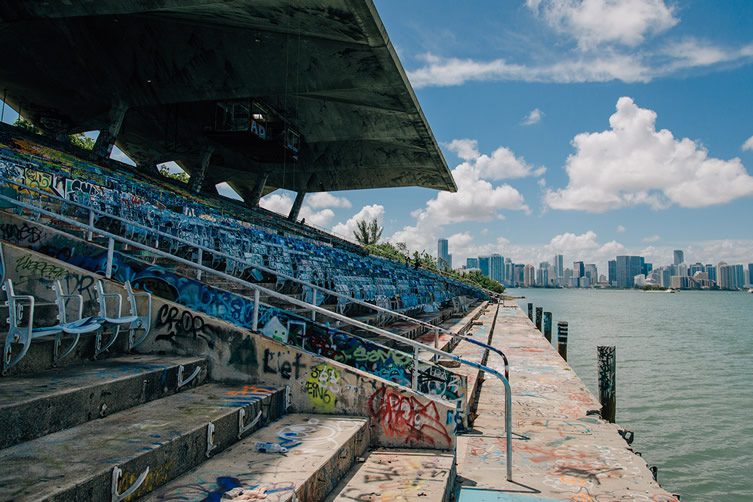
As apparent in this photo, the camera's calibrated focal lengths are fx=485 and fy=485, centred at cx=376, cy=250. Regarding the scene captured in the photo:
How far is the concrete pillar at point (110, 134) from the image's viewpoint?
25417 millimetres

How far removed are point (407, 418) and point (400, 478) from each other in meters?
0.92

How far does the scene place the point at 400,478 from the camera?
4.50m

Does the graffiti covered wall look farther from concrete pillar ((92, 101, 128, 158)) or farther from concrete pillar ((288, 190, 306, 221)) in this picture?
concrete pillar ((288, 190, 306, 221))

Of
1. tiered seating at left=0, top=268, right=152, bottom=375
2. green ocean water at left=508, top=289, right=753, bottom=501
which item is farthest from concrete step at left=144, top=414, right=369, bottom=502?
green ocean water at left=508, top=289, right=753, bottom=501

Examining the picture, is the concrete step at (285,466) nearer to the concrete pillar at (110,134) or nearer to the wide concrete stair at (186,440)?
the wide concrete stair at (186,440)

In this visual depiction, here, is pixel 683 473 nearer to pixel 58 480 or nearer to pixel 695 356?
pixel 58 480

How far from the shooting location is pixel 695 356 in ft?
80.8

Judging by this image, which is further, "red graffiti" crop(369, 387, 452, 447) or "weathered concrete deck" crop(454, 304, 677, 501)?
"weathered concrete deck" crop(454, 304, 677, 501)

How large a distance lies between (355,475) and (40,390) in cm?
272

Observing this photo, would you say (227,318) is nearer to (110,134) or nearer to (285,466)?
(285,466)

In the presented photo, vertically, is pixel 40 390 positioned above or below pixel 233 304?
below

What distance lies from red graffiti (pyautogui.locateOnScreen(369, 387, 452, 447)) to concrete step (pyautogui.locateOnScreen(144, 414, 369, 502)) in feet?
0.85

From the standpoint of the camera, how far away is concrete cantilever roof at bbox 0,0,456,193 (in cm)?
1738

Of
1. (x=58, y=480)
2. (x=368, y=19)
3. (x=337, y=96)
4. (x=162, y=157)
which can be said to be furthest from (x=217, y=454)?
(x=162, y=157)
